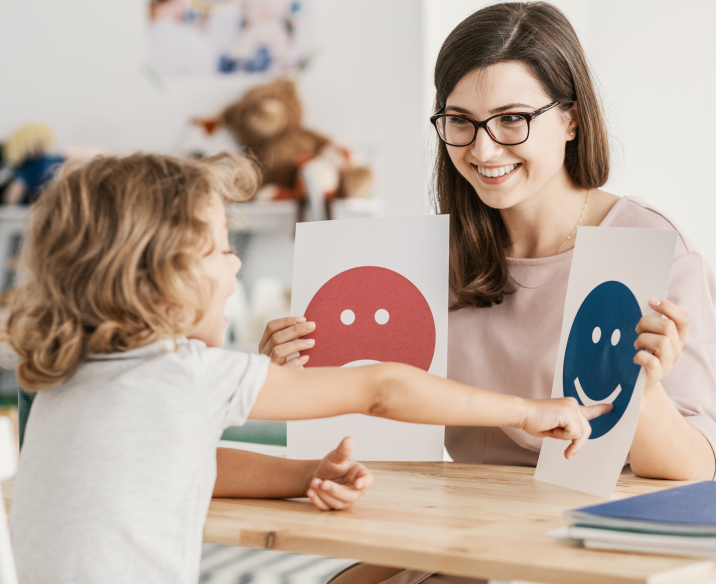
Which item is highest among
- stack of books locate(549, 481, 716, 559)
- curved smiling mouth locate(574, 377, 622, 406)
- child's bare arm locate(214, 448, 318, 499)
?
curved smiling mouth locate(574, 377, 622, 406)

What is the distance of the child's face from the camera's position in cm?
77

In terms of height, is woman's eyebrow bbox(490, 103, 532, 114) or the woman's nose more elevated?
woman's eyebrow bbox(490, 103, 532, 114)

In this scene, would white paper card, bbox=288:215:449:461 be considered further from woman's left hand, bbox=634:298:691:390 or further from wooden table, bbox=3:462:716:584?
woman's left hand, bbox=634:298:691:390

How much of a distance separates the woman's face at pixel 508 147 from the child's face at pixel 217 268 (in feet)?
1.49

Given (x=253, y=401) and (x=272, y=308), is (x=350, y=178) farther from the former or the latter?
(x=253, y=401)

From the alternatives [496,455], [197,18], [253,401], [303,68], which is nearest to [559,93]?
[496,455]

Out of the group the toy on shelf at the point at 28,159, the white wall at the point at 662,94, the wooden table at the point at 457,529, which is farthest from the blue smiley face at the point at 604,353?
the toy on shelf at the point at 28,159

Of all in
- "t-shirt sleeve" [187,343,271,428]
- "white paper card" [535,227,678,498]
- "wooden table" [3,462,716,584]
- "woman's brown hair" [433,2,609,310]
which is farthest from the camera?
"woman's brown hair" [433,2,609,310]

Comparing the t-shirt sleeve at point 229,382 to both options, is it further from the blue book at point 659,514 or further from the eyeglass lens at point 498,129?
the eyeglass lens at point 498,129

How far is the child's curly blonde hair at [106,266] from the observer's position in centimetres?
71

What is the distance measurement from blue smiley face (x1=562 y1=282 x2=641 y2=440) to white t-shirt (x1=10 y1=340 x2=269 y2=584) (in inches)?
15.8

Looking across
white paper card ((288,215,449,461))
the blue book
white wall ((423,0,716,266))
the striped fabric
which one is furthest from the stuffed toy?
the blue book

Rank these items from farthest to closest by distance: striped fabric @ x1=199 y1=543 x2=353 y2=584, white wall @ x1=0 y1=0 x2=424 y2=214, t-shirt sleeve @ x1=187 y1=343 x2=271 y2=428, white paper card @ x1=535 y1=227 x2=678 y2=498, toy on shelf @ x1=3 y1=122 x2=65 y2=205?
toy on shelf @ x1=3 y1=122 x2=65 y2=205
white wall @ x1=0 y1=0 x2=424 y2=214
striped fabric @ x1=199 y1=543 x2=353 y2=584
white paper card @ x1=535 y1=227 x2=678 y2=498
t-shirt sleeve @ x1=187 y1=343 x2=271 y2=428

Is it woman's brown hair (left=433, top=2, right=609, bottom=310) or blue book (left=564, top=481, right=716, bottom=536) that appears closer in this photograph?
blue book (left=564, top=481, right=716, bottom=536)
